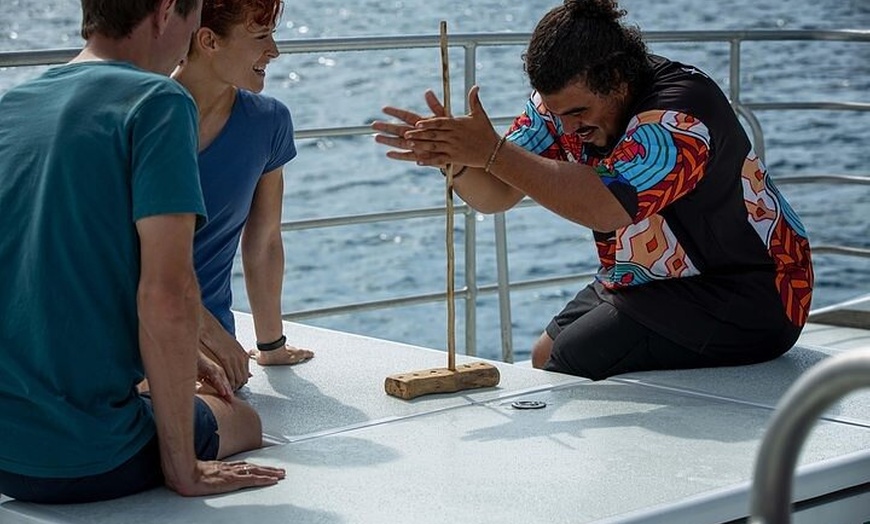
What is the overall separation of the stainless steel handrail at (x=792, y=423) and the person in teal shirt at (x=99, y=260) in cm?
113

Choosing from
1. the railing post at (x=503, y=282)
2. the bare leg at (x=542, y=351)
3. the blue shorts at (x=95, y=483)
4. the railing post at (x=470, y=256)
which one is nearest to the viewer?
the blue shorts at (x=95, y=483)

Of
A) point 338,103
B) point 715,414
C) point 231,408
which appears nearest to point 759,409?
point 715,414

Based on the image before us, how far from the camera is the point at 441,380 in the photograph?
3.26 meters

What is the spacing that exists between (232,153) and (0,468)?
0.94 m

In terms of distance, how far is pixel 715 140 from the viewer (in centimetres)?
325

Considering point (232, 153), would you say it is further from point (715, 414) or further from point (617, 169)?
point (715, 414)

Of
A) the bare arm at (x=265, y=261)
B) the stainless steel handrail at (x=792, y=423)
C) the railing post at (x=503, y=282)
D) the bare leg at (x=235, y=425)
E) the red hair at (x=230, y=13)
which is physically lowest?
the railing post at (x=503, y=282)

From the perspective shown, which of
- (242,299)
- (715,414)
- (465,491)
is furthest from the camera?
(242,299)

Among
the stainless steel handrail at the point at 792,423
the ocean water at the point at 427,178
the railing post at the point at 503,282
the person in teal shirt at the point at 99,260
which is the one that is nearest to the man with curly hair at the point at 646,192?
the person in teal shirt at the point at 99,260

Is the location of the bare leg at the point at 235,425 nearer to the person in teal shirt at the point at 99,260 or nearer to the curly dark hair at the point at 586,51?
the person in teal shirt at the point at 99,260

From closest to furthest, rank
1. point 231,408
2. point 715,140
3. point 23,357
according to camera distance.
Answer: point 23,357 < point 231,408 < point 715,140

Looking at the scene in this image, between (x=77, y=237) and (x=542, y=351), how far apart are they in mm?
1612

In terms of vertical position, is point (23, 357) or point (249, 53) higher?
point (249, 53)

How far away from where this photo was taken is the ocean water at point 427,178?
13.9 m
